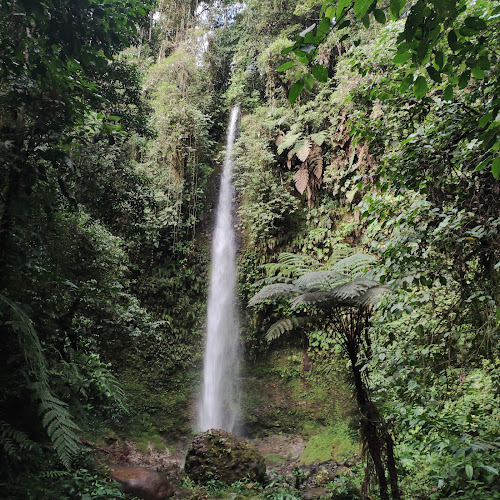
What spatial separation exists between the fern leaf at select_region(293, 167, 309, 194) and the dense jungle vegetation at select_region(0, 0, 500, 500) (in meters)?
0.09

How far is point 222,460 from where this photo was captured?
5.85m

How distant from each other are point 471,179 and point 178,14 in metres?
14.9

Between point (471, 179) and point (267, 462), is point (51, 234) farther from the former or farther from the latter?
point (267, 462)

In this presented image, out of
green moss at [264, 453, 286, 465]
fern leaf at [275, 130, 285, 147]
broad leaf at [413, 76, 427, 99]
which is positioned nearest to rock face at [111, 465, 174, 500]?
green moss at [264, 453, 286, 465]

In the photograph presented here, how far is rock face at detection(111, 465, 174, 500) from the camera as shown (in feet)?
14.8

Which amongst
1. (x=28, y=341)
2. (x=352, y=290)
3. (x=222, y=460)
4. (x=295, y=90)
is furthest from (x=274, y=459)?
(x=295, y=90)

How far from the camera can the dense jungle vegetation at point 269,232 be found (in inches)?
85.0

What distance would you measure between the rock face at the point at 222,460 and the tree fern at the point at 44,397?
436 cm

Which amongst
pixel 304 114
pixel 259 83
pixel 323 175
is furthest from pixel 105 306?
pixel 259 83

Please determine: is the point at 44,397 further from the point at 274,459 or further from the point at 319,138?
the point at 319,138

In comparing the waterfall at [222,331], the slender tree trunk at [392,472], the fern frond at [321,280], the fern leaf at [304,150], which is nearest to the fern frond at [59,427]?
the slender tree trunk at [392,472]

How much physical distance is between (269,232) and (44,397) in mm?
7852

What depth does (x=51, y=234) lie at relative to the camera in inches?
135

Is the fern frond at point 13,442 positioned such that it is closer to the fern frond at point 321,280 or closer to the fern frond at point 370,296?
the fern frond at point 370,296
